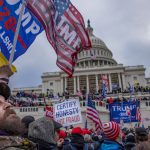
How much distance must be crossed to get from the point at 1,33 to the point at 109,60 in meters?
84.6

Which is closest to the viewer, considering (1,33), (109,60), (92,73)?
(1,33)

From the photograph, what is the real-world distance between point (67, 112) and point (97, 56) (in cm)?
7790

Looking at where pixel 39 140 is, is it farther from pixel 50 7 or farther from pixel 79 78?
pixel 79 78

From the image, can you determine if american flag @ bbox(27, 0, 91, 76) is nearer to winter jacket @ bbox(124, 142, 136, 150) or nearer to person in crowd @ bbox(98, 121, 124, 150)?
winter jacket @ bbox(124, 142, 136, 150)

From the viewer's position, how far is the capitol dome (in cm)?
→ 8669

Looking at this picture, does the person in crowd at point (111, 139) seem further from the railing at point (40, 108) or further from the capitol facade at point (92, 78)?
the capitol facade at point (92, 78)

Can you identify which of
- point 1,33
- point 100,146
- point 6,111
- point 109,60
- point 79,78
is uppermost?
point 109,60

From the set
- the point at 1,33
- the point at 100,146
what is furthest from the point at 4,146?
the point at 1,33

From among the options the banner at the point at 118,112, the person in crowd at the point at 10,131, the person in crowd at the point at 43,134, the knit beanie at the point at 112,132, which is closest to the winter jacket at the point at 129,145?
the knit beanie at the point at 112,132

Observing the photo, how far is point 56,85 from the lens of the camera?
75.9 meters

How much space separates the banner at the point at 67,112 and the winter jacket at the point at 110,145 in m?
6.16

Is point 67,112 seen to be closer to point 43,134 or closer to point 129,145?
point 129,145

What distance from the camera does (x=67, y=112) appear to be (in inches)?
424

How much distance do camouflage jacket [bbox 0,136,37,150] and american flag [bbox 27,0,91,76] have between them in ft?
16.7
